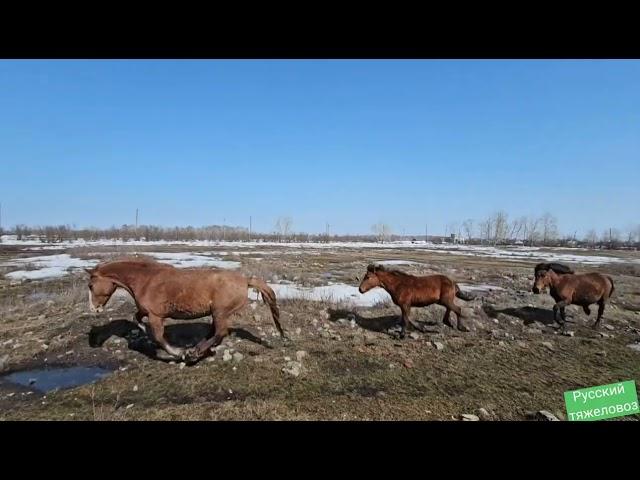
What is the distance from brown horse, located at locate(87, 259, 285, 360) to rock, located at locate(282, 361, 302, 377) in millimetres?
1142

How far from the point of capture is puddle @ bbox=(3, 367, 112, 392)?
4.03m

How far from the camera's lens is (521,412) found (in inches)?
143

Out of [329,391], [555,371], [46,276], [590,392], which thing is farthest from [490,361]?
[46,276]

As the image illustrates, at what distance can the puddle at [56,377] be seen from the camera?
159 inches

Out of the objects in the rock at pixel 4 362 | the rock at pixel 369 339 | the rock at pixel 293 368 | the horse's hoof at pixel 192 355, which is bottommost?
the rock at pixel 369 339

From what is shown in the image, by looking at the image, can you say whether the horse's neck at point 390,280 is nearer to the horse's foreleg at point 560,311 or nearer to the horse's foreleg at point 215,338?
the horse's foreleg at point 215,338

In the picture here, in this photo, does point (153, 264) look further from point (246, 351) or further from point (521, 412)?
point (521, 412)

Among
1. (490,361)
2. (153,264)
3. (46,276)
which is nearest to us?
(153,264)

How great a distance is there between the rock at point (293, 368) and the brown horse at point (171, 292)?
45.0 inches

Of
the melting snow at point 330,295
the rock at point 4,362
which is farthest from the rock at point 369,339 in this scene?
the rock at point 4,362

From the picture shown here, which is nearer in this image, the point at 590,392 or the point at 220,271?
the point at 590,392

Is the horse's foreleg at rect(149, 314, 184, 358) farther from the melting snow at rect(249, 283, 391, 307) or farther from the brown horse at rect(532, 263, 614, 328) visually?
the brown horse at rect(532, 263, 614, 328)

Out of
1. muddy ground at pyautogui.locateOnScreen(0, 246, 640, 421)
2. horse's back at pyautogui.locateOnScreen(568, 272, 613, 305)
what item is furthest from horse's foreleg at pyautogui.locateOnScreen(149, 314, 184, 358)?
horse's back at pyautogui.locateOnScreen(568, 272, 613, 305)
